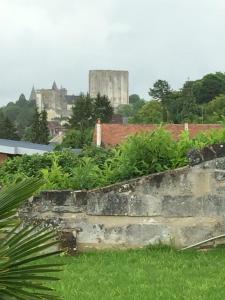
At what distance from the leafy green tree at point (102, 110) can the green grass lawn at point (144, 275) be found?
6327 centimetres

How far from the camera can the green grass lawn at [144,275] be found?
557cm

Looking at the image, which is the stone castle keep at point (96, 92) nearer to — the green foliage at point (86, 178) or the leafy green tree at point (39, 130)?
the leafy green tree at point (39, 130)

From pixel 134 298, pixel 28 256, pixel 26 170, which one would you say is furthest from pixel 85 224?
pixel 28 256

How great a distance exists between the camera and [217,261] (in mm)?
6820

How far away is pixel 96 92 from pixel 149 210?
11800 cm

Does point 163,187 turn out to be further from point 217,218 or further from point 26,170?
point 26,170

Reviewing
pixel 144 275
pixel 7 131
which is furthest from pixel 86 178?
pixel 7 131

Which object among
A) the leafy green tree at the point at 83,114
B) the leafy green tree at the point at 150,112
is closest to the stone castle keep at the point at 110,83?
the leafy green tree at the point at 150,112

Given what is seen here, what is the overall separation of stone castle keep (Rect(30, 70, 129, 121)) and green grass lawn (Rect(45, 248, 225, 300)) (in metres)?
110

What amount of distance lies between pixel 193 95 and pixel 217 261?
68641 mm

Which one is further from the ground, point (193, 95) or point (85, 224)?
point (193, 95)

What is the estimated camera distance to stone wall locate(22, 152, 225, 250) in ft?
25.2

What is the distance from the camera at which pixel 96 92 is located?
4929 inches

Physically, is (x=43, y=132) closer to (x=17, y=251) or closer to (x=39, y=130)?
(x=39, y=130)
